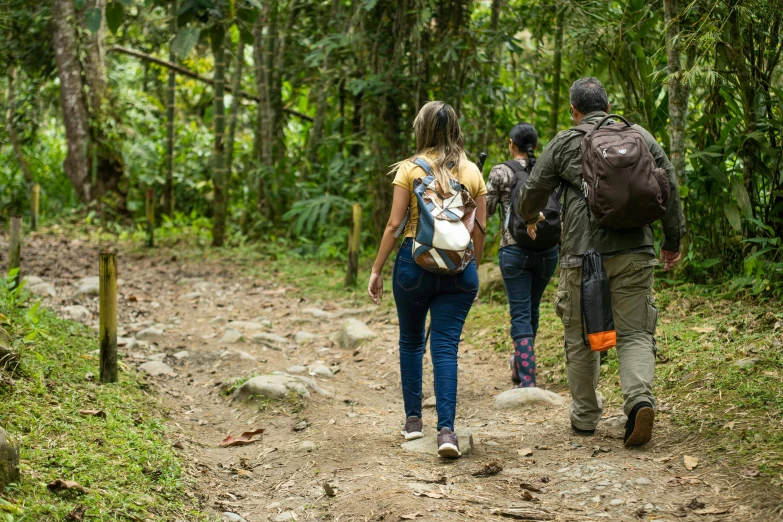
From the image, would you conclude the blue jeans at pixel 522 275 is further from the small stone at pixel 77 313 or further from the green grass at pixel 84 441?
the small stone at pixel 77 313

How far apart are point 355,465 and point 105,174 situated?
11949 millimetres

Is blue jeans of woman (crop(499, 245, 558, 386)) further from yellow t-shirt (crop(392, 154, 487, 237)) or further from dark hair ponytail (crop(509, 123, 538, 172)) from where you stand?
yellow t-shirt (crop(392, 154, 487, 237))

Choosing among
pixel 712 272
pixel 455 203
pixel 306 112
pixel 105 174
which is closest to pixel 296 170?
pixel 306 112

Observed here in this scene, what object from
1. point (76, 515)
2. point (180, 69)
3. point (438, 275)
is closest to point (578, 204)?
point (438, 275)

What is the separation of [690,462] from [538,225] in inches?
71.9

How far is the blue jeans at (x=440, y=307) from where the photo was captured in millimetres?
4117

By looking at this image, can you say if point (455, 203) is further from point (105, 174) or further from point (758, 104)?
point (105, 174)

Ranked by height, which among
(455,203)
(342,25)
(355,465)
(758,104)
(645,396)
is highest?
(342,25)

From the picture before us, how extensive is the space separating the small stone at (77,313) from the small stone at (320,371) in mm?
2461

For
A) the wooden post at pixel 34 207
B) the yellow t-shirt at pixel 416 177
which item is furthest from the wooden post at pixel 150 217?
the yellow t-shirt at pixel 416 177

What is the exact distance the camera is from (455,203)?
4.07 meters

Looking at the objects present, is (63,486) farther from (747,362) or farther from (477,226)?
(747,362)

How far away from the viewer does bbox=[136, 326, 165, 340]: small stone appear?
737 cm

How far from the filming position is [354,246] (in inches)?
372
